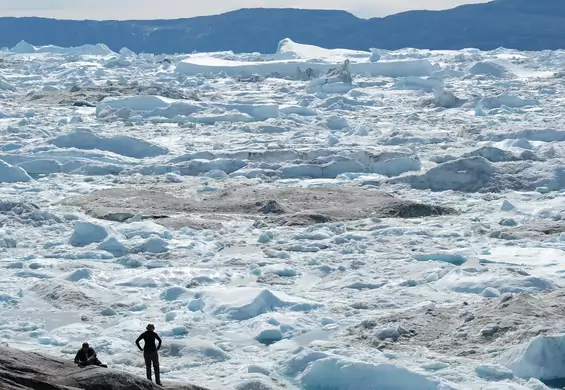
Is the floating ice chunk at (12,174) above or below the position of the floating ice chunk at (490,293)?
below

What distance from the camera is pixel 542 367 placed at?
707 centimetres

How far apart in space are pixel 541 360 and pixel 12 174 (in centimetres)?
1123

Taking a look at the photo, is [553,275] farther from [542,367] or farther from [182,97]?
[182,97]

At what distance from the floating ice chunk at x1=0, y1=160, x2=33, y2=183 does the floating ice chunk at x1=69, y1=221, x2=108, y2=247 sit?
4.88m

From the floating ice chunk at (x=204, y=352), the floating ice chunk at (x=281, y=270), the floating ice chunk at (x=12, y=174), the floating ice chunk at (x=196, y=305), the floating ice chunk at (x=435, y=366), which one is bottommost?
the floating ice chunk at (x=12, y=174)

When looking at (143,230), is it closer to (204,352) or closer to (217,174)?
(204,352)

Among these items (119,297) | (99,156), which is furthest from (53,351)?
(99,156)

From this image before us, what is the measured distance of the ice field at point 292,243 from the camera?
7.57 meters

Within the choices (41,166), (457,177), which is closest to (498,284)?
(457,177)

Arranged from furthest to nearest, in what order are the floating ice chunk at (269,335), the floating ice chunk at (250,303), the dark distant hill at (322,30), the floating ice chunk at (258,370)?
the dark distant hill at (322,30) < the floating ice chunk at (250,303) < the floating ice chunk at (269,335) < the floating ice chunk at (258,370)

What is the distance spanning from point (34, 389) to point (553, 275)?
615 centimetres

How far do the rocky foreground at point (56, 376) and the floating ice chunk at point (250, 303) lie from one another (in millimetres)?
3027

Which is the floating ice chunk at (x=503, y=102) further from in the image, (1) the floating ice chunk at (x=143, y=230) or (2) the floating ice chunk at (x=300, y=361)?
(2) the floating ice chunk at (x=300, y=361)

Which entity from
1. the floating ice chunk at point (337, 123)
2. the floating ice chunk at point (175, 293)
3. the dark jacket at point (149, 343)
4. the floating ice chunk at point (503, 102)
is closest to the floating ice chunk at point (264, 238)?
the floating ice chunk at point (175, 293)
